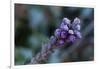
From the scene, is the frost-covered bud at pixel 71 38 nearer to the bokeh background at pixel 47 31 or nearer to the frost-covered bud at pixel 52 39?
the bokeh background at pixel 47 31

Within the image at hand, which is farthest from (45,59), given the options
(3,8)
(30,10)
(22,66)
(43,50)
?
(3,8)

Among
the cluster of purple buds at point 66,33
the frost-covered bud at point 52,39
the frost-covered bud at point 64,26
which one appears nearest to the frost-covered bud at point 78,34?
the cluster of purple buds at point 66,33

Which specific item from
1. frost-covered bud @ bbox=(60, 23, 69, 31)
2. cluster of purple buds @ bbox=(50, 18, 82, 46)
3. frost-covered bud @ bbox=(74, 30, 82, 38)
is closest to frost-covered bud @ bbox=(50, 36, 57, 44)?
cluster of purple buds @ bbox=(50, 18, 82, 46)

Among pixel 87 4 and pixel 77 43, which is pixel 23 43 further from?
pixel 87 4

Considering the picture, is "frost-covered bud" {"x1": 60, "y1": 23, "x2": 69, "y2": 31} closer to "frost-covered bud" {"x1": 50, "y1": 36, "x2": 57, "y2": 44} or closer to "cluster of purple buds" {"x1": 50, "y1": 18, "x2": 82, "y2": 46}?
"cluster of purple buds" {"x1": 50, "y1": 18, "x2": 82, "y2": 46}

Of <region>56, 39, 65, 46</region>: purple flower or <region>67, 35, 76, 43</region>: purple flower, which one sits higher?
<region>67, 35, 76, 43</region>: purple flower

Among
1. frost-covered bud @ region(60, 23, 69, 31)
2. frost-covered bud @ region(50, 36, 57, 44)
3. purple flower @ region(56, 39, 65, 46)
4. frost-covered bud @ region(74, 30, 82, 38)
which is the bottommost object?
purple flower @ region(56, 39, 65, 46)

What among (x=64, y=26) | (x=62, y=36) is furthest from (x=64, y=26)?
(x=62, y=36)
